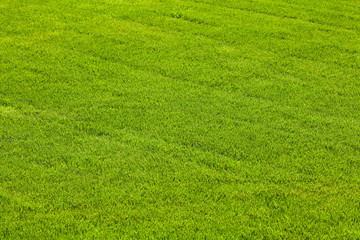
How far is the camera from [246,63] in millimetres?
7062

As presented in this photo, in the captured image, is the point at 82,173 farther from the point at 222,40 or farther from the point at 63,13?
the point at 63,13

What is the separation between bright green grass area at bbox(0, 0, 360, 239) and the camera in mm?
4289

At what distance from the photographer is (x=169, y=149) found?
5113 millimetres

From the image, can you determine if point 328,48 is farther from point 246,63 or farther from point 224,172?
point 224,172

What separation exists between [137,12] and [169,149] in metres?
4.58

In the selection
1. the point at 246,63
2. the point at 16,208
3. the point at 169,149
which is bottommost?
the point at 16,208

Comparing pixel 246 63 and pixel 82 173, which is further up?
pixel 246 63

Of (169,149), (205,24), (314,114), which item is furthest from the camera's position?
(205,24)

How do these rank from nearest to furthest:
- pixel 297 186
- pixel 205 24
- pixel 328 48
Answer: pixel 297 186 → pixel 328 48 → pixel 205 24

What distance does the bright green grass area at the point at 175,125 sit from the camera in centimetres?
429

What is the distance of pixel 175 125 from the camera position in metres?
5.52

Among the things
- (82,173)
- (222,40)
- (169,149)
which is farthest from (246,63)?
(82,173)

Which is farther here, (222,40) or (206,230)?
(222,40)

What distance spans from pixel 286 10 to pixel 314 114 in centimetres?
420
